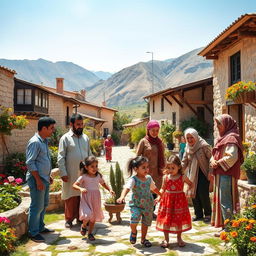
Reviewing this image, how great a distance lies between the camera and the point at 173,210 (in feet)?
14.3

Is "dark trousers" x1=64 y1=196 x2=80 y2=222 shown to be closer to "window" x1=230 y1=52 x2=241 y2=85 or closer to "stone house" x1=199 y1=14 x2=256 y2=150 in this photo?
"stone house" x1=199 y1=14 x2=256 y2=150

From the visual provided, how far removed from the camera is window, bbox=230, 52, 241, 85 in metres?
10.2


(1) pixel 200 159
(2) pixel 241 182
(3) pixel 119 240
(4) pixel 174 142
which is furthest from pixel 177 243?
(4) pixel 174 142

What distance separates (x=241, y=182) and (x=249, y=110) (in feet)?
9.94

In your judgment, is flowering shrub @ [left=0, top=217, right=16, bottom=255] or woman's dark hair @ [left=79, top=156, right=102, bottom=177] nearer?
flowering shrub @ [left=0, top=217, right=16, bottom=255]

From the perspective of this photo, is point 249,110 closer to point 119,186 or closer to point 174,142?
point 119,186

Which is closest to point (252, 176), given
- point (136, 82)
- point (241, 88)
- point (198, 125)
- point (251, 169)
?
point (251, 169)

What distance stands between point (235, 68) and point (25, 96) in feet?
53.0

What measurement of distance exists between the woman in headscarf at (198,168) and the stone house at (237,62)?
261cm

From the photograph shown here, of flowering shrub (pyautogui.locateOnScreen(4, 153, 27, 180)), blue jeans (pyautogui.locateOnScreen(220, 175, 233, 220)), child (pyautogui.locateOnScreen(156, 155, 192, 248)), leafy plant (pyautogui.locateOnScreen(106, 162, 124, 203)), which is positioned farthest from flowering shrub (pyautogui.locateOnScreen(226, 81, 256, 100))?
flowering shrub (pyautogui.locateOnScreen(4, 153, 27, 180))

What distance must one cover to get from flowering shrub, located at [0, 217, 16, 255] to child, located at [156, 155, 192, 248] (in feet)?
6.51

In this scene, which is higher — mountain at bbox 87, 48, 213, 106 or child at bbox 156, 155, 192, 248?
mountain at bbox 87, 48, 213, 106

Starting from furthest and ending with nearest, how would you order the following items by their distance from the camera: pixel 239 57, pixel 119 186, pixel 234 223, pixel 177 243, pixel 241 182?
pixel 239 57 → pixel 241 182 → pixel 119 186 → pixel 177 243 → pixel 234 223

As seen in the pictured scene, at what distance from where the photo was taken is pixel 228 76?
10781 millimetres
